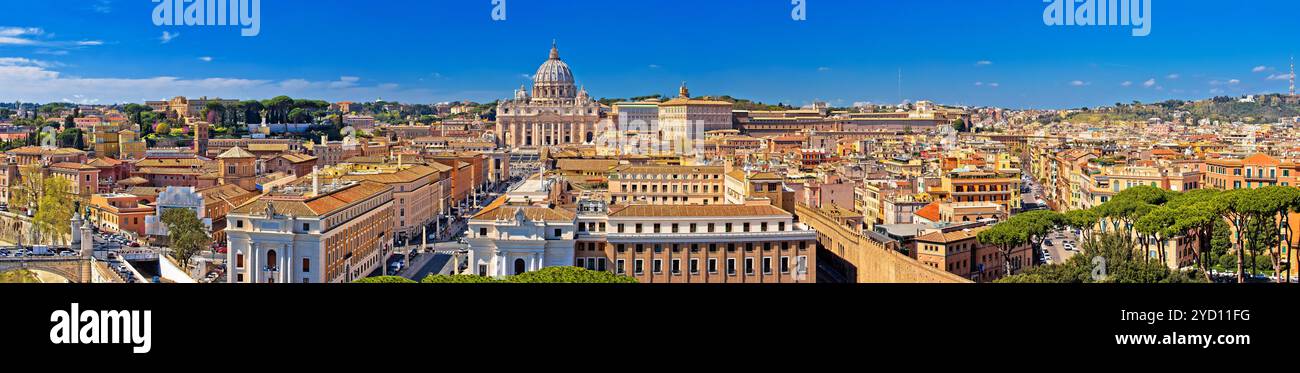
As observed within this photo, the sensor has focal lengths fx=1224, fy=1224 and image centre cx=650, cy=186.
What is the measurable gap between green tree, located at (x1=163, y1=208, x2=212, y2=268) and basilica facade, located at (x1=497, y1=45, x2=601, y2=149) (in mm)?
35451

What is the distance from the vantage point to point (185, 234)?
1634cm

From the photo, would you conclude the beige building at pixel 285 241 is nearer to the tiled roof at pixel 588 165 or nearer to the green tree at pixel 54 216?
the green tree at pixel 54 216

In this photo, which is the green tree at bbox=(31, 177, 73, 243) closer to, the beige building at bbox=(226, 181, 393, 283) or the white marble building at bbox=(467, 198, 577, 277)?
the beige building at bbox=(226, 181, 393, 283)

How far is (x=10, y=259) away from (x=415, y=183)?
6472mm

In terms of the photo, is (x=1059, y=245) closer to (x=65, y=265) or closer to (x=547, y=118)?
(x=65, y=265)

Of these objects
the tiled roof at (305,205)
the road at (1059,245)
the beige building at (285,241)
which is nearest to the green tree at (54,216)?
the tiled roof at (305,205)

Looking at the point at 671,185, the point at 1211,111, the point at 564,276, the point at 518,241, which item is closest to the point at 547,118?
the point at 671,185

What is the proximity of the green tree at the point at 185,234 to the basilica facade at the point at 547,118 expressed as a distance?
116 feet

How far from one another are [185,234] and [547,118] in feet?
124

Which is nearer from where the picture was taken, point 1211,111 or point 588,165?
point 588,165

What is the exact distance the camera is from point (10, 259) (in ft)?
49.5

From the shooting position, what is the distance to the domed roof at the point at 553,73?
5488 centimetres

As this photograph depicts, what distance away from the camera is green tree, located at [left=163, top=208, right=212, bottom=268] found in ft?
53.0
